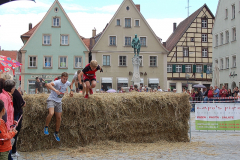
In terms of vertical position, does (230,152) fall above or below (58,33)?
below

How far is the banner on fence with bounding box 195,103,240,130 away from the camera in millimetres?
10500

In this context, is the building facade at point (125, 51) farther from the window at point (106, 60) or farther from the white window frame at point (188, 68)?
the white window frame at point (188, 68)

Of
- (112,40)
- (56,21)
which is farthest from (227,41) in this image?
(56,21)

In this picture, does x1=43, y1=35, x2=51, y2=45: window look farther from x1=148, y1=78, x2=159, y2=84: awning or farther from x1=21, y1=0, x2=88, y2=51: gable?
x1=148, y1=78, x2=159, y2=84: awning

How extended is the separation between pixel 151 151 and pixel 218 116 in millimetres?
3391

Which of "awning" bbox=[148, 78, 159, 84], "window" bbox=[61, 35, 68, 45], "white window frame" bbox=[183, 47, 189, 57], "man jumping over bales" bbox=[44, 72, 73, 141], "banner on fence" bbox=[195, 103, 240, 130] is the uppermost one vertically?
"window" bbox=[61, 35, 68, 45]

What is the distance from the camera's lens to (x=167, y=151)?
26.7 feet

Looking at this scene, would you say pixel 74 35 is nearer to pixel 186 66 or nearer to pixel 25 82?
pixel 25 82

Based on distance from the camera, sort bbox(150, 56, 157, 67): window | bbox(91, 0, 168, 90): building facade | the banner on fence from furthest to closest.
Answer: bbox(150, 56, 157, 67): window < bbox(91, 0, 168, 90): building facade < the banner on fence

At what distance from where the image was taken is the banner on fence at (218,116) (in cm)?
1050

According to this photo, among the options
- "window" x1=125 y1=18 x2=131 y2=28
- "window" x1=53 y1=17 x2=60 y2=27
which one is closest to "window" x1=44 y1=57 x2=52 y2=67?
"window" x1=53 y1=17 x2=60 y2=27

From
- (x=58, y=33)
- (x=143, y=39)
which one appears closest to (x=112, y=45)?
(x=143, y=39)

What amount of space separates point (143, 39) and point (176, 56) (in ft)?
25.4

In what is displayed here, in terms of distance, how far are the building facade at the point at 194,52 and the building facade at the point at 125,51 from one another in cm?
566
